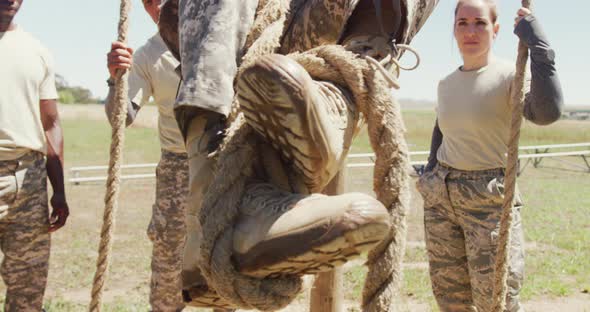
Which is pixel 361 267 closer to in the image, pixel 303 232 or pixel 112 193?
pixel 112 193

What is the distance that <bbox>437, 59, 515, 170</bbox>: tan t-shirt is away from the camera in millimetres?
2410

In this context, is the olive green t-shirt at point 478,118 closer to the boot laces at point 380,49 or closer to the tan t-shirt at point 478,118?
the tan t-shirt at point 478,118

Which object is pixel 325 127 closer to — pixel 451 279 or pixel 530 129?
pixel 451 279

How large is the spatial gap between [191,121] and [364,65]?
459 millimetres

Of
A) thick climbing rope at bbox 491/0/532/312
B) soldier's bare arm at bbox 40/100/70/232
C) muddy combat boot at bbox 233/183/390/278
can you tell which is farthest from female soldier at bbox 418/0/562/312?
soldier's bare arm at bbox 40/100/70/232

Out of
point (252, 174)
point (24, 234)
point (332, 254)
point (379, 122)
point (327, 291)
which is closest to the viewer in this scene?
point (332, 254)

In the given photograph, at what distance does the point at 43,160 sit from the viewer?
2666 mm

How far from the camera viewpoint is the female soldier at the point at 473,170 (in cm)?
232

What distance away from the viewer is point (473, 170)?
2441 millimetres

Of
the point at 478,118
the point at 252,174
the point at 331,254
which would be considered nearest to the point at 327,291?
the point at 478,118

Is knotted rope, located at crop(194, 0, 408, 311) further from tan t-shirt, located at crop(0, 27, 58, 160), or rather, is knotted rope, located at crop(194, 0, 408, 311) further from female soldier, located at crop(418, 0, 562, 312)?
tan t-shirt, located at crop(0, 27, 58, 160)

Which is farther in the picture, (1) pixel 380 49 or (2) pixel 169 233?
(2) pixel 169 233

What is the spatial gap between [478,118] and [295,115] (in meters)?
1.44

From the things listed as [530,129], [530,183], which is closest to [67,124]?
A: [530,129]
